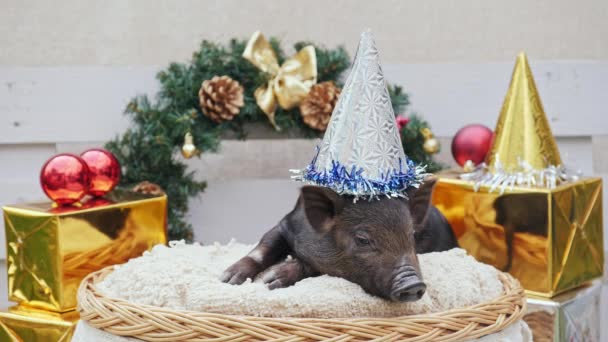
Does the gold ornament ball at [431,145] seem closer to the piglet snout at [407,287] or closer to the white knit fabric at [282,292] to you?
the white knit fabric at [282,292]

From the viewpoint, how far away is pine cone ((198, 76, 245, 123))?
1.70 meters

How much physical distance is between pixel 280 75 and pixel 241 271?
33.8 inches

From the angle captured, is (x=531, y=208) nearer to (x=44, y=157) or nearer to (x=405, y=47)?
(x=405, y=47)

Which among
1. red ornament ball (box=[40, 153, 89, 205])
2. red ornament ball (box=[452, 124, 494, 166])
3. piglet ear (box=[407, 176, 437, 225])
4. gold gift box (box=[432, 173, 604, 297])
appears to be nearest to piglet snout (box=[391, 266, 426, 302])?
piglet ear (box=[407, 176, 437, 225])

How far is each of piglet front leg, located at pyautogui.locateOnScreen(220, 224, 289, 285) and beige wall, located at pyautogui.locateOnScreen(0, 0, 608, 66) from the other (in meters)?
1.07

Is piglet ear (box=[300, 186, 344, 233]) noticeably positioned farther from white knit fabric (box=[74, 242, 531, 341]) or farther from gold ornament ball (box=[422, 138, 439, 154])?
gold ornament ball (box=[422, 138, 439, 154])

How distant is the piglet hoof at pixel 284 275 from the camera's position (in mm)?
957

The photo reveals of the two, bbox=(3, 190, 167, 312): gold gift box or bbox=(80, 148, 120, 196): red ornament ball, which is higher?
bbox=(80, 148, 120, 196): red ornament ball

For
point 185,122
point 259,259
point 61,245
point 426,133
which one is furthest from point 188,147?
point 259,259

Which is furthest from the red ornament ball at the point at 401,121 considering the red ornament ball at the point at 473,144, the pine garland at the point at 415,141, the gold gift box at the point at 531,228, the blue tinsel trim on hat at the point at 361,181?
the blue tinsel trim on hat at the point at 361,181

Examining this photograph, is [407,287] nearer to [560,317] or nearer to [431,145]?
[560,317]

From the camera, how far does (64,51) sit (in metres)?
2.04

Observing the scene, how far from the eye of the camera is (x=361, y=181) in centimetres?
94

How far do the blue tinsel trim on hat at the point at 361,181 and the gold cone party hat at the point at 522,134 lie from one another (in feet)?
1.85
